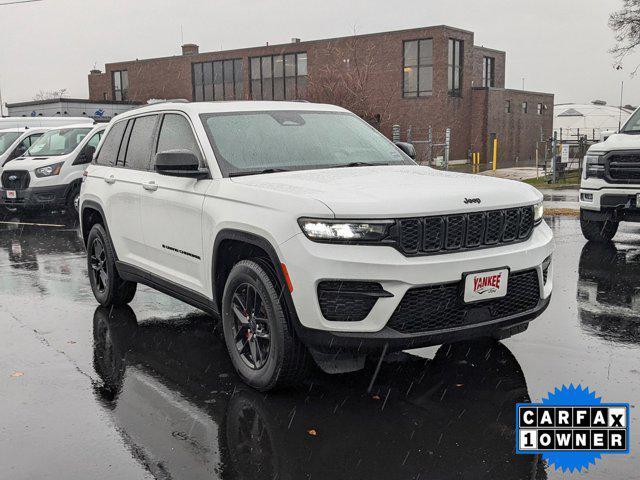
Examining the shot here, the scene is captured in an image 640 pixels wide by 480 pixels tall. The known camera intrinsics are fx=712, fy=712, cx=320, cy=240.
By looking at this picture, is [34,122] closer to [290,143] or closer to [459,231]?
[290,143]

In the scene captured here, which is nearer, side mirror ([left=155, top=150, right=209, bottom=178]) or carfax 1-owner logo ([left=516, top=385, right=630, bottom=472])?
carfax 1-owner logo ([left=516, top=385, right=630, bottom=472])

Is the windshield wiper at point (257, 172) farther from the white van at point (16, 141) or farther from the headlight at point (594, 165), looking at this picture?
the white van at point (16, 141)

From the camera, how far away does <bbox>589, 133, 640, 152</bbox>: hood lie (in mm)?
9633

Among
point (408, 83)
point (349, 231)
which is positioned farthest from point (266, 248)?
point (408, 83)

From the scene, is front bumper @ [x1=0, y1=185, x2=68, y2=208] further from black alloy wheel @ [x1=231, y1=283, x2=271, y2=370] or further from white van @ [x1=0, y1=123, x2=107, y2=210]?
black alloy wheel @ [x1=231, y1=283, x2=271, y2=370]

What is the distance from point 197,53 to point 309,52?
43.5 feet

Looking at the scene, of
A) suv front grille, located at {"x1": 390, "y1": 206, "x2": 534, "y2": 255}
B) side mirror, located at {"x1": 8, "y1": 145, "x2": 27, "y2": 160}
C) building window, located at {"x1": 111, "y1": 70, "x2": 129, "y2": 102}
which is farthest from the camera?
building window, located at {"x1": 111, "y1": 70, "x2": 129, "y2": 102}

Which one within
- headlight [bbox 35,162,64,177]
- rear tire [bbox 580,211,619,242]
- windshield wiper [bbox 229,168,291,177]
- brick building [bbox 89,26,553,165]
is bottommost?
rear tire [bbox 580,211,619,242]

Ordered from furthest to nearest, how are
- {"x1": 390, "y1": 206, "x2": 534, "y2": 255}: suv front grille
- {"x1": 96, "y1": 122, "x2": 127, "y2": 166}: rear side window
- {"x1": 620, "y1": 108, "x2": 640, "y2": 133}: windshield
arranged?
{"x1": 620, "y1": 108, "x2": 640, "y2": 133}: windshield
{"x1": 96, "y1": 122, "x2": 127, "y2": 166}: rear side window
{"x1": 390, "y1": 206, "x2": 534, "y2": 255}: suv front grille

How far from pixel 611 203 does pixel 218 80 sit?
4918cm

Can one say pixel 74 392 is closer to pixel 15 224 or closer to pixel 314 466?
pixel 314 466

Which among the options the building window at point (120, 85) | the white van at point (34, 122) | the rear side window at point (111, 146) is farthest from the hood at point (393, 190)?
the building window at point (120, 85)

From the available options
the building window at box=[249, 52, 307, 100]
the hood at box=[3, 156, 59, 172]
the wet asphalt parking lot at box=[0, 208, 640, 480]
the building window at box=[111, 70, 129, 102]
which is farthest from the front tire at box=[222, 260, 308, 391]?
the building window at box=[111, 70, 129, 102]

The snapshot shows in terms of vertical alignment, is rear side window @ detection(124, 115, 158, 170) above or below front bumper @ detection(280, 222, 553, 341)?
above
